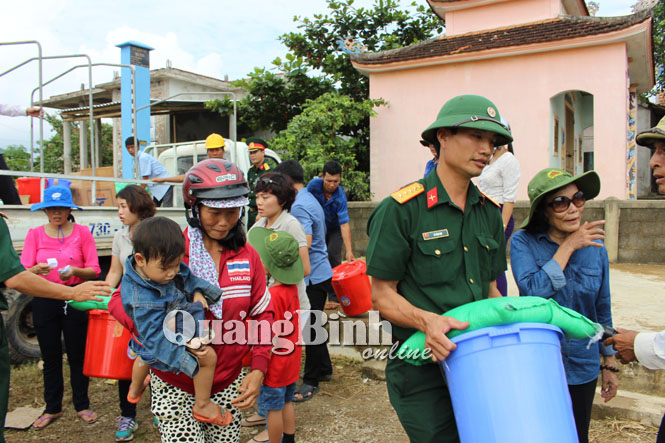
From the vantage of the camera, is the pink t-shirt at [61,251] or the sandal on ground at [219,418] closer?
the sandal on ground at [219,418]

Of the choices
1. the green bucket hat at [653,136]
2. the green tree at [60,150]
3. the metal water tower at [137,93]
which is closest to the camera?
the green bucket hat at [653,136]

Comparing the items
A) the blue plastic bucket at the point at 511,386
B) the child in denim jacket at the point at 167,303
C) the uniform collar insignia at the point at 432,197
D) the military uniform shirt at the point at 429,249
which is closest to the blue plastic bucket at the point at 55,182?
→ the child in denim jacket at the point at 167,303

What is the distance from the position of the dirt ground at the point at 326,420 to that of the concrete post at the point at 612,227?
A: 17.7 feet

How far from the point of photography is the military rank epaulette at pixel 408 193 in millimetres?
1917

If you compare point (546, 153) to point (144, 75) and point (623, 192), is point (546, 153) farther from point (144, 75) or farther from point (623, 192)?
point (144, 75)

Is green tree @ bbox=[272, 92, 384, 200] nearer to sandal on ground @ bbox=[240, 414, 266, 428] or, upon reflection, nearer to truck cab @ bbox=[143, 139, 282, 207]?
truck cab @ bbox=[143, 139, 282, 207]

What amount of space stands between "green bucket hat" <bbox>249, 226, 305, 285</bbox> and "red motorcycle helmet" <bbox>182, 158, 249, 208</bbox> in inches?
45.7

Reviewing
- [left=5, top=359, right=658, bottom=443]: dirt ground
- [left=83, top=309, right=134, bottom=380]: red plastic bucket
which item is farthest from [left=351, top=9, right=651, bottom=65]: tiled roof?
[left=83, top=309, right=134, bottom=380]: red plastic bucket

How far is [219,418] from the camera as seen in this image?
6.94 feet

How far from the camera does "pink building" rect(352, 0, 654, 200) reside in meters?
9.88

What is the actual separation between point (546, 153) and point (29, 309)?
9721mm

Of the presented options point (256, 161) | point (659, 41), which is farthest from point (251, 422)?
point (659, 41)

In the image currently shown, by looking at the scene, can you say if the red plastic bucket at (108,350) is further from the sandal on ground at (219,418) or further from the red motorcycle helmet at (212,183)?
the red motorcycle helmet at (212,183)

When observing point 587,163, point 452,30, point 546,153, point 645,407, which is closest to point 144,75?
point 452,30
